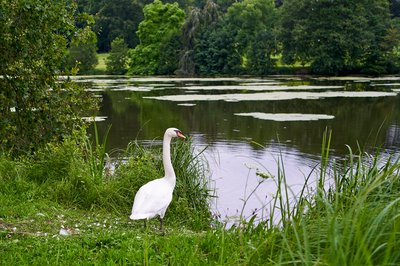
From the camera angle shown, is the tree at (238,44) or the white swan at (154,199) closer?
the white swan at (154,199)

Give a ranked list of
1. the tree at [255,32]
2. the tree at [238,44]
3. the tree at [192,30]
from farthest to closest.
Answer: the tree at [192,30] → the tree at [238,44] → the tree at [255,32]

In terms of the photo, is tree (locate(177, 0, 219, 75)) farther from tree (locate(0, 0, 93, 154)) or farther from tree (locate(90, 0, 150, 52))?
tree (locate(0, 0, 93, 154))

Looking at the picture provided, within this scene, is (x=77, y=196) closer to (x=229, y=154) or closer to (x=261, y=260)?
(x=261, y=260)

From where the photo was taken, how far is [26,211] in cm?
521

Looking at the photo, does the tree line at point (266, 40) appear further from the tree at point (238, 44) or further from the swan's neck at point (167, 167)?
the swan's neck at point (167, 167)

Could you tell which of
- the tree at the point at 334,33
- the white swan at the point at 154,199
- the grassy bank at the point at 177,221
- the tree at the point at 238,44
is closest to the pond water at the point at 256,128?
the grassy bank at the point at 177,221

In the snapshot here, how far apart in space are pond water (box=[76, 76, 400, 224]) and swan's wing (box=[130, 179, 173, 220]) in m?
1.06

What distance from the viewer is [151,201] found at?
200 inches

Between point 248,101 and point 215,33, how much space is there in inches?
1094

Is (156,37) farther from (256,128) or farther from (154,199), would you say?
(154,199)

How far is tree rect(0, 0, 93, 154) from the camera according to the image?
20.6ft

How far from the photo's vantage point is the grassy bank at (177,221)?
2588 mm

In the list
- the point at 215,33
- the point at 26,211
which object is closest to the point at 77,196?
A: the point at 26,211

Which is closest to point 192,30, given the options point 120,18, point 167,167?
point 120,18
